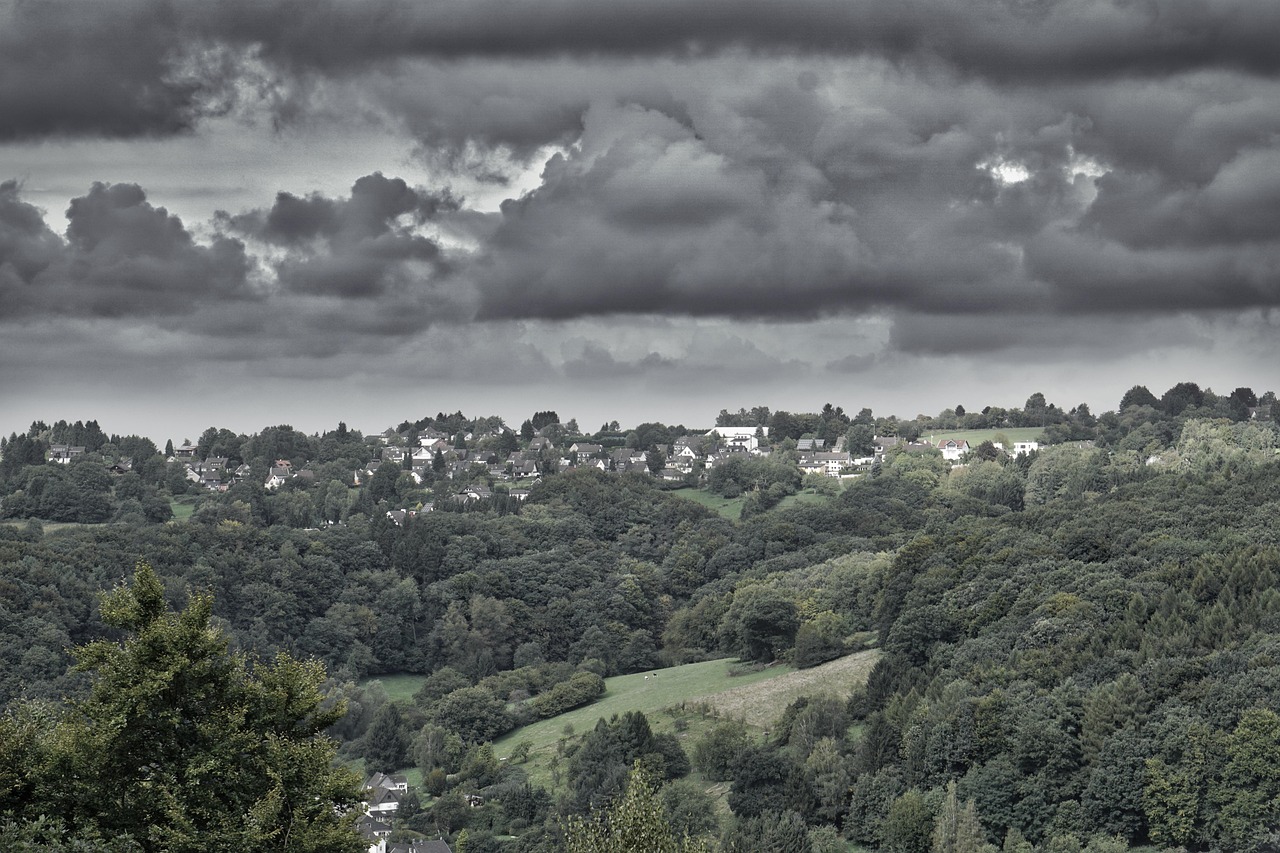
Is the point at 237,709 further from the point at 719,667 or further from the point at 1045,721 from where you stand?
the point at 719,667

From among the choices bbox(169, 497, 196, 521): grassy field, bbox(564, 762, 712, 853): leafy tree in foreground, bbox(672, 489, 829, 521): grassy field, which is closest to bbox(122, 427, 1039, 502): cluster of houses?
bbox(672, 489, 829, 521): grassy field

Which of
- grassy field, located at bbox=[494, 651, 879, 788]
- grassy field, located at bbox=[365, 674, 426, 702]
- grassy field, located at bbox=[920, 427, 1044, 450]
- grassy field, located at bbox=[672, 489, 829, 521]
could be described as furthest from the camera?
grassy field, located at bbox=[920, 427, 1044, 450]

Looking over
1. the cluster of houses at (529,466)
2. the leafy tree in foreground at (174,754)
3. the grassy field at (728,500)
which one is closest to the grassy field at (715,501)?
the grassy field at (728,500)

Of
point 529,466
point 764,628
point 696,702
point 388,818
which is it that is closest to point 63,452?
point 529,466

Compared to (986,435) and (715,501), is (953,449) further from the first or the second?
(715,501)

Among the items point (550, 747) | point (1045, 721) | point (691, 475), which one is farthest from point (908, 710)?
point (691, 475)

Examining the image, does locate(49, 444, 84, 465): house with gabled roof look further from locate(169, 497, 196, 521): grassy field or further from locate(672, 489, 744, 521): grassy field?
locate(672, 489, 744, 521): grassy field
